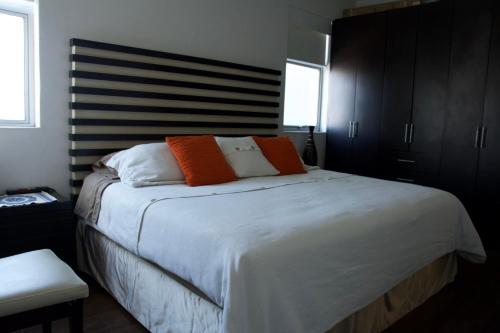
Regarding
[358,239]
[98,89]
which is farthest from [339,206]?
[98,89]

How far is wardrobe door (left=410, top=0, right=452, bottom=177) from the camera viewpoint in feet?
11.6

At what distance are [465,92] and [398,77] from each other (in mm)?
640

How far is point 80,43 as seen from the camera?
8.25 ft

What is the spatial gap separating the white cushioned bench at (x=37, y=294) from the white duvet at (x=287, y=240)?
38cm

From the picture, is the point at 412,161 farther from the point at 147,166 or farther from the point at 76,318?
the point at 76,318

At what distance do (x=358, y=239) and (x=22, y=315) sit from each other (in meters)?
1.36

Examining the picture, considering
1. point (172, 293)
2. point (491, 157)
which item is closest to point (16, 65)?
point (172, 293)

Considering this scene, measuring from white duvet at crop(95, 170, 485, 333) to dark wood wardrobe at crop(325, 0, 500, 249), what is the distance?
3.84 ft

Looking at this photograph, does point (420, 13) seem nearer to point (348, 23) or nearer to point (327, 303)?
point (348, 23)

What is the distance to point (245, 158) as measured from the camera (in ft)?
9.31

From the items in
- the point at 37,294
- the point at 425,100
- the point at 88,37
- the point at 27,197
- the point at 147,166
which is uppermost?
the point at 88,37

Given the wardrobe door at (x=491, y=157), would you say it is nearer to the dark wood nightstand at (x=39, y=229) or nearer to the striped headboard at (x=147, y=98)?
the striped headboard at (x=147, y=98)

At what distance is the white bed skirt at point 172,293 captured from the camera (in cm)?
160

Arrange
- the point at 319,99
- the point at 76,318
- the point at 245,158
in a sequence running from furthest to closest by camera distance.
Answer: the point at 319,99
the point at 245,158
the point at 76,318
